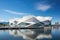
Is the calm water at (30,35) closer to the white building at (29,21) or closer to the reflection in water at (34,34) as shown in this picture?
the reflection in water at (34,34)

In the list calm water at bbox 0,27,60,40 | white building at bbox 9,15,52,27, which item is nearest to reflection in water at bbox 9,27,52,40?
calm water at bbox 0,27,60,40

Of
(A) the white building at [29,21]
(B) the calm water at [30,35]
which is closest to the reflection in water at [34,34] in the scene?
(B) the calm water at [30,35]

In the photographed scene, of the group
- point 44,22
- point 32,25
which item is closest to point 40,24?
point 44,22

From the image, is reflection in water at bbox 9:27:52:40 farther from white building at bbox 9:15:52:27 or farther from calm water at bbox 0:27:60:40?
white building at bbox 9:15:52:27

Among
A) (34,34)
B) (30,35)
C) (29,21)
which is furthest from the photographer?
(29,21)

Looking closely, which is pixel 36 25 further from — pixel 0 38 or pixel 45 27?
pixel 0 38

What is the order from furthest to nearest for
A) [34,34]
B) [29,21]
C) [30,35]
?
[29,21]
[34,34]
[30,35]

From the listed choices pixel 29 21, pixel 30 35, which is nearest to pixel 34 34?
pixel 30 35

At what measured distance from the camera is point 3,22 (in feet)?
16.9

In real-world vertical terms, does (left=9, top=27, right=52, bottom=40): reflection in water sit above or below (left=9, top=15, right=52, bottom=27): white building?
below

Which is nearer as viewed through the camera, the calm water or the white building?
the calm water

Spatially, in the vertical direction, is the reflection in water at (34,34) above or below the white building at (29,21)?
below

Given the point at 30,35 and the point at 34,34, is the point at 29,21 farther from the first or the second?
the point at 30,35

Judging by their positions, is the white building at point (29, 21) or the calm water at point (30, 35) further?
the white building at point (29, 21)
